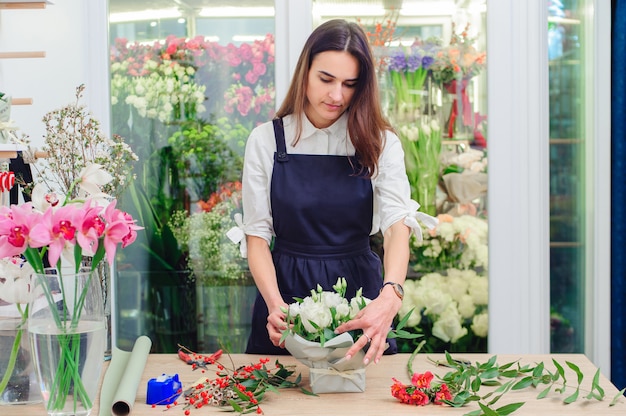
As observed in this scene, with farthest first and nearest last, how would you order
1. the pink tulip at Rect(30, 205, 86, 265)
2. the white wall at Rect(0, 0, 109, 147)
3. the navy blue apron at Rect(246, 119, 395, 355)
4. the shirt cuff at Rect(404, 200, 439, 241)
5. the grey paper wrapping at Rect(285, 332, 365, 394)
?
the white wall at Rect(0, 0, 109, 147)
the navy blue apron at Rect(246, 119, 395, 355)
the shirt cuff at Rect(404, 200, 439, 241)
the grey paper wrapping at Rect(285, 332, 365, 394)
the pink tulip at Rect(30, 205, 86, 265)

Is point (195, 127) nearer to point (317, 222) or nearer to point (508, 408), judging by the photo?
point (317, 222)

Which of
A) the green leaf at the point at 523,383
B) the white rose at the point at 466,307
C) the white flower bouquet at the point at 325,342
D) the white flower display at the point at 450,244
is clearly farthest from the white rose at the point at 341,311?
the white rose at the point at 466,307

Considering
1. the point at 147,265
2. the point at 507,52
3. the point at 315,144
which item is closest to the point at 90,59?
the point at 147,265

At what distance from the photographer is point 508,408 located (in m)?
1.35

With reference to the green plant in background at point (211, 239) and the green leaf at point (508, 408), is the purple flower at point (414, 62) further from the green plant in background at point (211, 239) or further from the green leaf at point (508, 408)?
the green leaf at point (508, 408)

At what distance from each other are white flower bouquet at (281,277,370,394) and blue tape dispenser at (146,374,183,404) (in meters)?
0.24

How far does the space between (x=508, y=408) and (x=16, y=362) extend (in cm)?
91

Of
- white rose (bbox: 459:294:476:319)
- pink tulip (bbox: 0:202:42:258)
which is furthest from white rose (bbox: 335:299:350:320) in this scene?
white rose (bbox: 459:294:476:319)

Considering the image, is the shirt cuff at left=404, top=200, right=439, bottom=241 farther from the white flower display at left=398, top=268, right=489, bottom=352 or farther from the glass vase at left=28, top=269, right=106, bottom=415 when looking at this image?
the white flower display at left=398, top=268, right=489, bottom=352

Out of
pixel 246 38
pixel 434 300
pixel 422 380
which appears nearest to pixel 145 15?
pixel 246 38

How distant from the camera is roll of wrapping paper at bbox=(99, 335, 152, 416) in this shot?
139 centimetres

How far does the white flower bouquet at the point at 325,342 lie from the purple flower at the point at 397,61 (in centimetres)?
185

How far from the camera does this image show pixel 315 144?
2.18 metres

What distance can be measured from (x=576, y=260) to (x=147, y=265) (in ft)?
6.14
